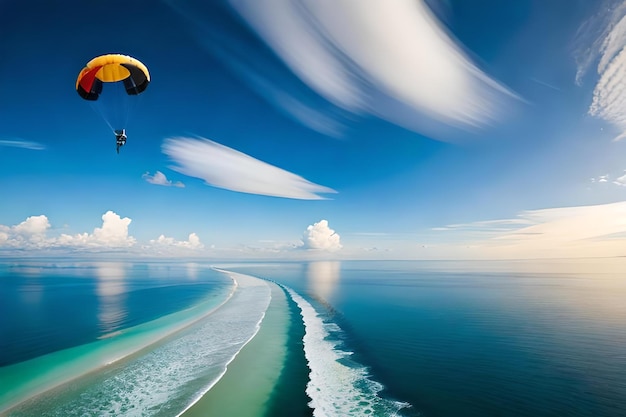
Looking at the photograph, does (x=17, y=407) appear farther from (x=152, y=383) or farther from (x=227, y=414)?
(x=227, y=414)

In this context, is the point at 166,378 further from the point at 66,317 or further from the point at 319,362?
the point at 66,317

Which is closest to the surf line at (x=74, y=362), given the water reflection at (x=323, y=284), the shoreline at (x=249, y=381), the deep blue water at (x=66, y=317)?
the deep blue water at (x=66, y=317)

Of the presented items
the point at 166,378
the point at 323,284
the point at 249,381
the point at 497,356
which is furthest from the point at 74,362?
the point at 323,284

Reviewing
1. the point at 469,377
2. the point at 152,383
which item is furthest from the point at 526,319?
the point at 152,383

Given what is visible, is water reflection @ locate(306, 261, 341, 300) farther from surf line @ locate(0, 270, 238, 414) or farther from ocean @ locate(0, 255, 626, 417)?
surf line @ locate(0, 270, 238, 414)

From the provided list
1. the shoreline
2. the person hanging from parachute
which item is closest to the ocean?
the shoreline

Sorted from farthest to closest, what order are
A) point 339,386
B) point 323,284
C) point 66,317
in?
point 323,284
point 66,317
point 339,386
